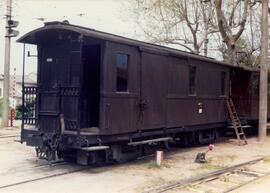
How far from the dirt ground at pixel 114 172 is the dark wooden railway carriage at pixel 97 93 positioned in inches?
23.2

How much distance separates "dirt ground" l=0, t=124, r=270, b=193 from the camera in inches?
379

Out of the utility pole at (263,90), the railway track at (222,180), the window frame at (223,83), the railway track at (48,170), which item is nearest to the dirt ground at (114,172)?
the railway track at (48,170)

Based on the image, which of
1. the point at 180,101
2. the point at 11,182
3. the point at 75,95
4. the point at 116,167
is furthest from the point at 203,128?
the point at 11,182

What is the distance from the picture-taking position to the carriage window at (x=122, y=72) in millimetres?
11836

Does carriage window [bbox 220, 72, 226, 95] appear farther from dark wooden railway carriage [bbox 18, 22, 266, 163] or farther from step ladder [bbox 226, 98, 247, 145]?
dark wooden railway carriage [bbox 18, 22, 266, 163]

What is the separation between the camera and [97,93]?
12414mm

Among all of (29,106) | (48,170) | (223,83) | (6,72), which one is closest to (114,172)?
(48,170)

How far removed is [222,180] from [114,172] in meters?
2.67

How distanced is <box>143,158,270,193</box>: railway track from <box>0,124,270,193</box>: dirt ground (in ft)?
1.15

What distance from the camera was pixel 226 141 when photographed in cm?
1995

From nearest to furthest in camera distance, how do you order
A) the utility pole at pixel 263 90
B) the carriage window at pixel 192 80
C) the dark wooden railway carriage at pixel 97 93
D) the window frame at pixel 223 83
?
the dark wooden railway carriage at pixel 97 93 < the carriage window at pixel 192 80 < the window frame at pixel 223 83 < the utility pole at pixel 263 90

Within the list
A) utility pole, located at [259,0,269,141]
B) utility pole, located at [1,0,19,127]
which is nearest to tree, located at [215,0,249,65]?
utility pole, located at [259,0,269,141]

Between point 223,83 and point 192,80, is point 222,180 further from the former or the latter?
point 223,83

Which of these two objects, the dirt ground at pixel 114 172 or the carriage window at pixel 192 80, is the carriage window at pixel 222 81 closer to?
the carriage window at pixel 192 80
